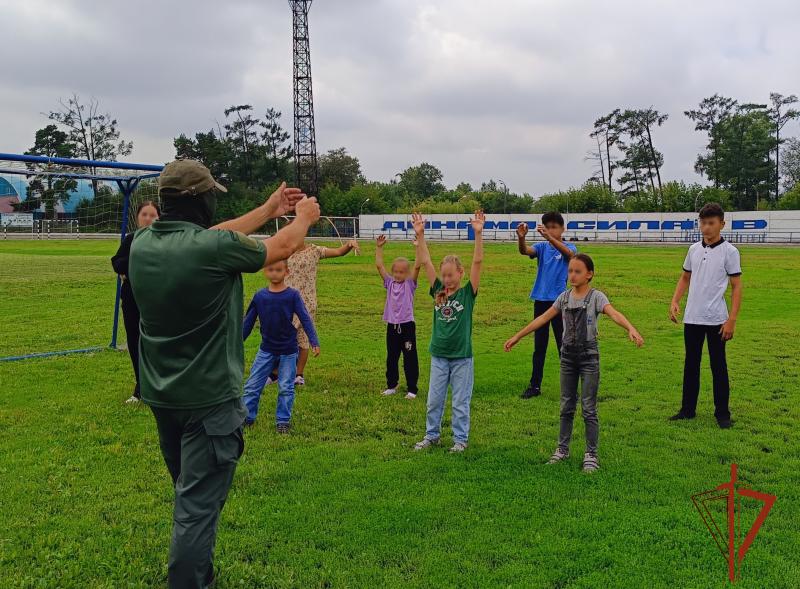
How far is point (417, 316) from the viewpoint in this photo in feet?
47.9

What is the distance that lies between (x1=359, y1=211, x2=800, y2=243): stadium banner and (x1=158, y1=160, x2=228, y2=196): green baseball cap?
50417mm

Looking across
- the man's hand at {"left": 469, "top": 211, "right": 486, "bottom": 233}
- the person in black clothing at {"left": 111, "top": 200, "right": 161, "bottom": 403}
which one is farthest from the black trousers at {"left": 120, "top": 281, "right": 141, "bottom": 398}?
the man's hand at {"left": 469, "top": 211, "right": 486, "bottom": 233}

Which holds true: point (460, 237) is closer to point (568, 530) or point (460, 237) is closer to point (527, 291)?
point (527, 291)

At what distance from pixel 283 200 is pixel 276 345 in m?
3.03

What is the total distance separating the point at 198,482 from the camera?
308 cm

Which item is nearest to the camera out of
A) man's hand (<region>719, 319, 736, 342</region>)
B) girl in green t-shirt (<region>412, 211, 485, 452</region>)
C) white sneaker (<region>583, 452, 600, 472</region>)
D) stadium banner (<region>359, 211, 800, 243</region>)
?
white sneaker (<region>583, 452, 600, 472</region>)

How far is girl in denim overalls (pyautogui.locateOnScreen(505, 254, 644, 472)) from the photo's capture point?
5500 millimetres

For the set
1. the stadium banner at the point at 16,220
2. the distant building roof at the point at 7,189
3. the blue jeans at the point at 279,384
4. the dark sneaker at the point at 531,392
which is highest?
the distant building roof at the point at 7,189

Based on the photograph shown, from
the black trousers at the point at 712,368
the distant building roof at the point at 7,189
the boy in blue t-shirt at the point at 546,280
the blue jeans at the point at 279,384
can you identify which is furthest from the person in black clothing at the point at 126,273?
the distant building roof at the point at 7,189

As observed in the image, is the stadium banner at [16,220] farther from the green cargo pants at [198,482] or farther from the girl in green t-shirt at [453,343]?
the green cargo pants at [198,482]

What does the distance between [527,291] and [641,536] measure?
50.5ft

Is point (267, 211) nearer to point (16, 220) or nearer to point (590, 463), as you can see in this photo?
point (590, 463)

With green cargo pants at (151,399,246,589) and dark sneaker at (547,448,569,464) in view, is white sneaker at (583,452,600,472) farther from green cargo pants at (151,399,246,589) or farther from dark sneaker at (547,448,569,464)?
green cargo pants at (151,399,246,589)

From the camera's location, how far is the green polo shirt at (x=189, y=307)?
295 centimetres
